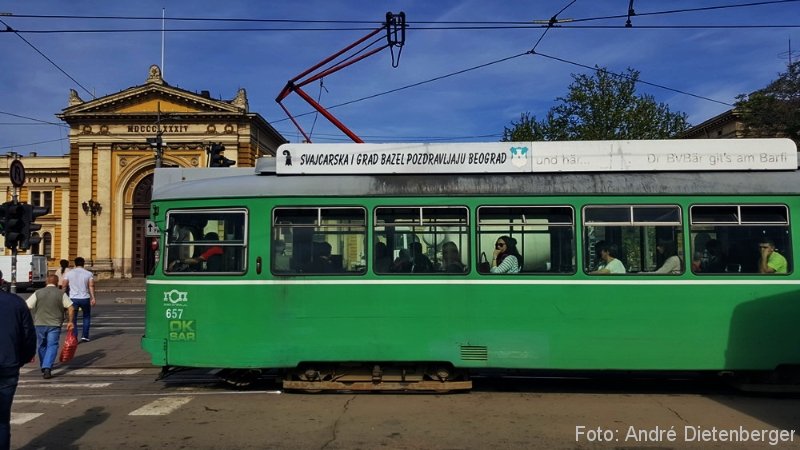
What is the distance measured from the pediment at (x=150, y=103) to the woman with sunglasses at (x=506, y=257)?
3769 cm

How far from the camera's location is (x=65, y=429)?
21.6 feet

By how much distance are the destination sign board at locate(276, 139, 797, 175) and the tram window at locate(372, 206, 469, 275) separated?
1.87ft

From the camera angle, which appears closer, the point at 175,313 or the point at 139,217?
the point at 175,313

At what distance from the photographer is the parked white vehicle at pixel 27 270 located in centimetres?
3588

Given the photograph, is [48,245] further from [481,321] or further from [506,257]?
[506,257]

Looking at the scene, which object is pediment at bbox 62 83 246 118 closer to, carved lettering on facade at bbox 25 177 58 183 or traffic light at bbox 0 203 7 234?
carved lettering on facade at bbox 25 177 58 183

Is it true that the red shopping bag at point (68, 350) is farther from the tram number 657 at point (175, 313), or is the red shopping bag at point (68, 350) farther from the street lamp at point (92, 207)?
the street lamp at point (92, 207)

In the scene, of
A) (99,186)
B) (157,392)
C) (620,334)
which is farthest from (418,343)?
(99,186)

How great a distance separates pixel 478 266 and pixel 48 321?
701 centimetres

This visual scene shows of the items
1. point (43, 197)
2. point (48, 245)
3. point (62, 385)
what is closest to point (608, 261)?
point (62, 385)

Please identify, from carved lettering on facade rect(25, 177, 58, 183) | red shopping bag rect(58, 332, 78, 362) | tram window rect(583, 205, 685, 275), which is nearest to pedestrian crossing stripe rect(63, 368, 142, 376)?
red shopping bag rect(58, 332, 78, 362)

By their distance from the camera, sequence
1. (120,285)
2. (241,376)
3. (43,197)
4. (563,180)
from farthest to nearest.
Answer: (43,197) → (120,285) → (241,376) → (563,180)

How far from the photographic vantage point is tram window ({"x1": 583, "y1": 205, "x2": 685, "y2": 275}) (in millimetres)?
7621

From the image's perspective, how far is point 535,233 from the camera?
25.3 ft
